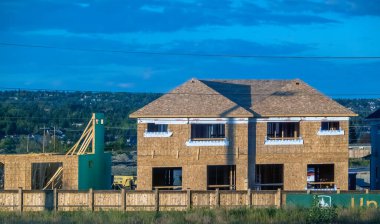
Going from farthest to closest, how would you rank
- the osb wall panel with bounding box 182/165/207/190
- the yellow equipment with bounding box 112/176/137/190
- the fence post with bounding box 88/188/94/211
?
the yellow equipment with bounding box 112/176/137/190
the osb wall panel with bounding box 182/165/207/190
the fence post with bounding box 88/188/94/211

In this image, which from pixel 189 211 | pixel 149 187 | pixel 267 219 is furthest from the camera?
pixel 149 187

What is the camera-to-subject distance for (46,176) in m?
49.0

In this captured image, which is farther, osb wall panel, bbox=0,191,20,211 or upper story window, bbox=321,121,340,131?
upper story window, bbox=321,121,340,131

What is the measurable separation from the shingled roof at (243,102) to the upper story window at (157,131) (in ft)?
3.26

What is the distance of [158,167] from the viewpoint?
4575cm

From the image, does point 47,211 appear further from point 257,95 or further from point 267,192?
point 257,95

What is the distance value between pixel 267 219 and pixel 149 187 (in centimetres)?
1499

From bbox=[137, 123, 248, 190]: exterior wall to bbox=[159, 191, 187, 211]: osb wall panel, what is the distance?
27.5 ft

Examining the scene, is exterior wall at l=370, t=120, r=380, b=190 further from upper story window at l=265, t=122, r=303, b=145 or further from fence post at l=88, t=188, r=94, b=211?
fence post at l=88, t=188, r=94, b=211

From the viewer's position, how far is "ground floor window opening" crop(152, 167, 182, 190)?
4931cm

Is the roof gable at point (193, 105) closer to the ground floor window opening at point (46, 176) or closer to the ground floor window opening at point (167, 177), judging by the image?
the ground floor window opening at point (167, 177)

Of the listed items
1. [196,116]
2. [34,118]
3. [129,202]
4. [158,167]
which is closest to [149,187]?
[158,167]

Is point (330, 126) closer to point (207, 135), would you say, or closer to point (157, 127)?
point (207, 135)

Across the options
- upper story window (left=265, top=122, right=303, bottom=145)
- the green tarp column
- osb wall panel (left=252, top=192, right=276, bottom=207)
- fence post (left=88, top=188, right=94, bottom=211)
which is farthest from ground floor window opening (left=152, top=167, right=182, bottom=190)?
fence post (left=88, top=188, right=94, bottom=211)
